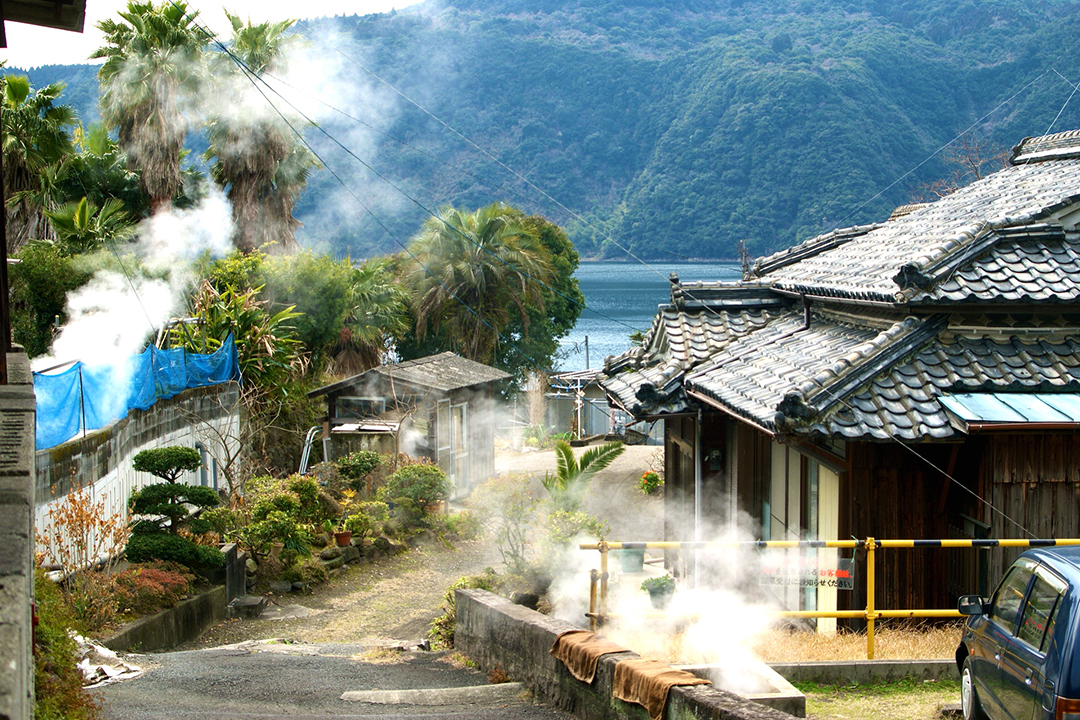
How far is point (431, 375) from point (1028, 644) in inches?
796

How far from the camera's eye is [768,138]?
269 feet

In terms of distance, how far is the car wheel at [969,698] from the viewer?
6.66 metres

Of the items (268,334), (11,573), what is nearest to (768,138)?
(268,334)

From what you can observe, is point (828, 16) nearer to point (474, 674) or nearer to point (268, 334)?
point (268, 334)

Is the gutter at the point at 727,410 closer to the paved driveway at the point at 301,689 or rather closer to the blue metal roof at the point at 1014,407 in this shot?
the blue metal roof at the point at 1014,407

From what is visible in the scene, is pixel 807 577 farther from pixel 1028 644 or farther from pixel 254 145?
pixel 254 145

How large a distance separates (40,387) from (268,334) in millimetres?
10349

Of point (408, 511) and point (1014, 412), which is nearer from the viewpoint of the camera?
point (1014, 412)

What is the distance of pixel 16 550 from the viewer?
3.79 meters

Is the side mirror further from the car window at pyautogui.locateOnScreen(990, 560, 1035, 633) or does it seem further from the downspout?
the downspout

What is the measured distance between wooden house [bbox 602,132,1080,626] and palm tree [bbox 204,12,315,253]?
2343 centimetres

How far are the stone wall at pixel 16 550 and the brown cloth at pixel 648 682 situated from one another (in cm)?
361

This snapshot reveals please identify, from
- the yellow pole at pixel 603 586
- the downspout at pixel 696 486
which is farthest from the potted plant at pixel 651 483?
the yellow pole at pixel 603 586

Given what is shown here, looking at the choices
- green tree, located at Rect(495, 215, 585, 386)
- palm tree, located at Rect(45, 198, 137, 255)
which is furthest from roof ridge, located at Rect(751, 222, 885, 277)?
green tree, located at Rect(495, 215, 585, 386)
